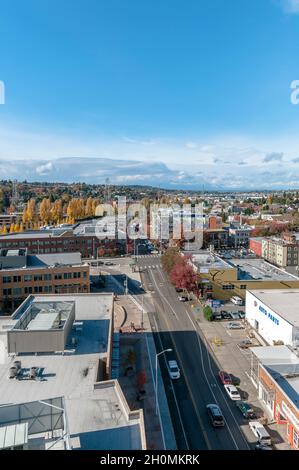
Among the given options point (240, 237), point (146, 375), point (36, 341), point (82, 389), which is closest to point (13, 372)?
point (36, 341)

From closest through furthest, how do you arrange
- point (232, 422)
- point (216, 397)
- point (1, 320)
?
1. point (232, 422)
2. point (216, 397)
3. point (1, 320)

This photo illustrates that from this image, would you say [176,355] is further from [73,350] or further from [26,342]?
[26,342]

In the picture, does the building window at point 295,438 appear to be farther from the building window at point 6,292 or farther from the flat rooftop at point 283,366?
the building window at point 6,292

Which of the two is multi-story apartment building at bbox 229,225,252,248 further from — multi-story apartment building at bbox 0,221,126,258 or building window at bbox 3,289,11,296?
building window at bbox 3,289,11,296

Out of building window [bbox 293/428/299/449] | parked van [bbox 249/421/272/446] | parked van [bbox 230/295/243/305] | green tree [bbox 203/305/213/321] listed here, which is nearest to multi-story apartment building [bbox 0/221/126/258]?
parked van [bbox 230/295/243/305]

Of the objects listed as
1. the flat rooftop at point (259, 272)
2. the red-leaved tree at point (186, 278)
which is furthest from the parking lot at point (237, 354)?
the flat rooftop at point (259, 272)
